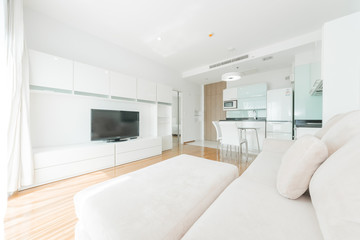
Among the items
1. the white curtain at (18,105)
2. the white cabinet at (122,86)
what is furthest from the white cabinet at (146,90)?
the white curtain at (18,105)

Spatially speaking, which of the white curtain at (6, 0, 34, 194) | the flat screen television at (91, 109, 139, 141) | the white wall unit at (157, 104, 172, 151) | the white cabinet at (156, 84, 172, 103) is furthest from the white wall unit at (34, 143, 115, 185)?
the white cabinet at (156, 84, 172, 103)

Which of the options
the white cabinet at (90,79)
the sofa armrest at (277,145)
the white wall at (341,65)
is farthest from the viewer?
the white cabinet at (90,79)

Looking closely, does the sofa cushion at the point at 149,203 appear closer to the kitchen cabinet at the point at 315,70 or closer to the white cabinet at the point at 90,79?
the white cabinet at the point at 90,79

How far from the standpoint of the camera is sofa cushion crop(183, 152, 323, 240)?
55cm

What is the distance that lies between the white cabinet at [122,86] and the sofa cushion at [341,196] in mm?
3256

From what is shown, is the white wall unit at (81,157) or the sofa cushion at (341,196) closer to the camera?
the sofa cushion at (341,196)

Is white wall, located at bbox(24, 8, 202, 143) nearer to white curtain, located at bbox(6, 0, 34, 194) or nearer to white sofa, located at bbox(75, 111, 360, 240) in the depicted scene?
white curtain, located at bbox(6, 0, 34, 194)

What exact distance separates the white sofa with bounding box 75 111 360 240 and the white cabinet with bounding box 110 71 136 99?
7.62 feet

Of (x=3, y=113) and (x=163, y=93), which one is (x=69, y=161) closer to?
(x=3, y=113)

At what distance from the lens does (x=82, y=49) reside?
271 cm

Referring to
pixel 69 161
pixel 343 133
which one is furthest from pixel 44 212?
pixel 343 133

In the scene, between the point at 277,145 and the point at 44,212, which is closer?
the point at 44,212

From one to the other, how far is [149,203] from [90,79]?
2.68 m

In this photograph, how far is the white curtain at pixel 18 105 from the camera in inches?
64.6
